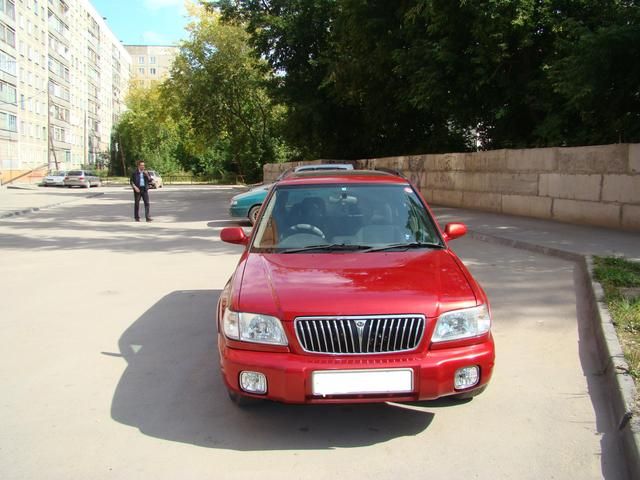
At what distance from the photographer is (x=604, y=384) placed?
4266mm

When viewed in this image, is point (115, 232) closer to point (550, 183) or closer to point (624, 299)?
point (550, 183)

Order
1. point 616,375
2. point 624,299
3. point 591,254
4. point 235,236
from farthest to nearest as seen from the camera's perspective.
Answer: point 591,254 < point 624,299 < point 235,236 < point 616,375

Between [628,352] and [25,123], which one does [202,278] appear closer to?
[628,352]

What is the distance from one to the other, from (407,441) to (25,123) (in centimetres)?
6618

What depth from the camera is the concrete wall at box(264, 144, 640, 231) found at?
1192cm

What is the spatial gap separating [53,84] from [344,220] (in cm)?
7621

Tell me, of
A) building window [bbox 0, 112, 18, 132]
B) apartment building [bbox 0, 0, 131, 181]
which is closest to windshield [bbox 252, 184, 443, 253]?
apartment building [bbox 0, 0, 131, 181]

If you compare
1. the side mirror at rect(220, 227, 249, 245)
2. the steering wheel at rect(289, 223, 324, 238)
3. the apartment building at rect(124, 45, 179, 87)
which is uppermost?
the apartment building at rect(124, 45, 179, 87)

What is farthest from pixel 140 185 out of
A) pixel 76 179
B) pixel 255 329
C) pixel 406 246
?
pixel 76 179

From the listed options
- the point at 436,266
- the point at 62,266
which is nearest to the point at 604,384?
the point at 436,266

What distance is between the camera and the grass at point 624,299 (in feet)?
14.5

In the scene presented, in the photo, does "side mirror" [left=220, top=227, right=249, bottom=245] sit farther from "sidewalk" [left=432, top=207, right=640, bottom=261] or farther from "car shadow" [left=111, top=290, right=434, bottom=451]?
"sidewalk" [left=432, top=207, right=640, bottom=261]

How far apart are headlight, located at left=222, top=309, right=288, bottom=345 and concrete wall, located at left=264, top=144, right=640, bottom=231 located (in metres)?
10.4

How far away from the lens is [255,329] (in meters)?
3.40
